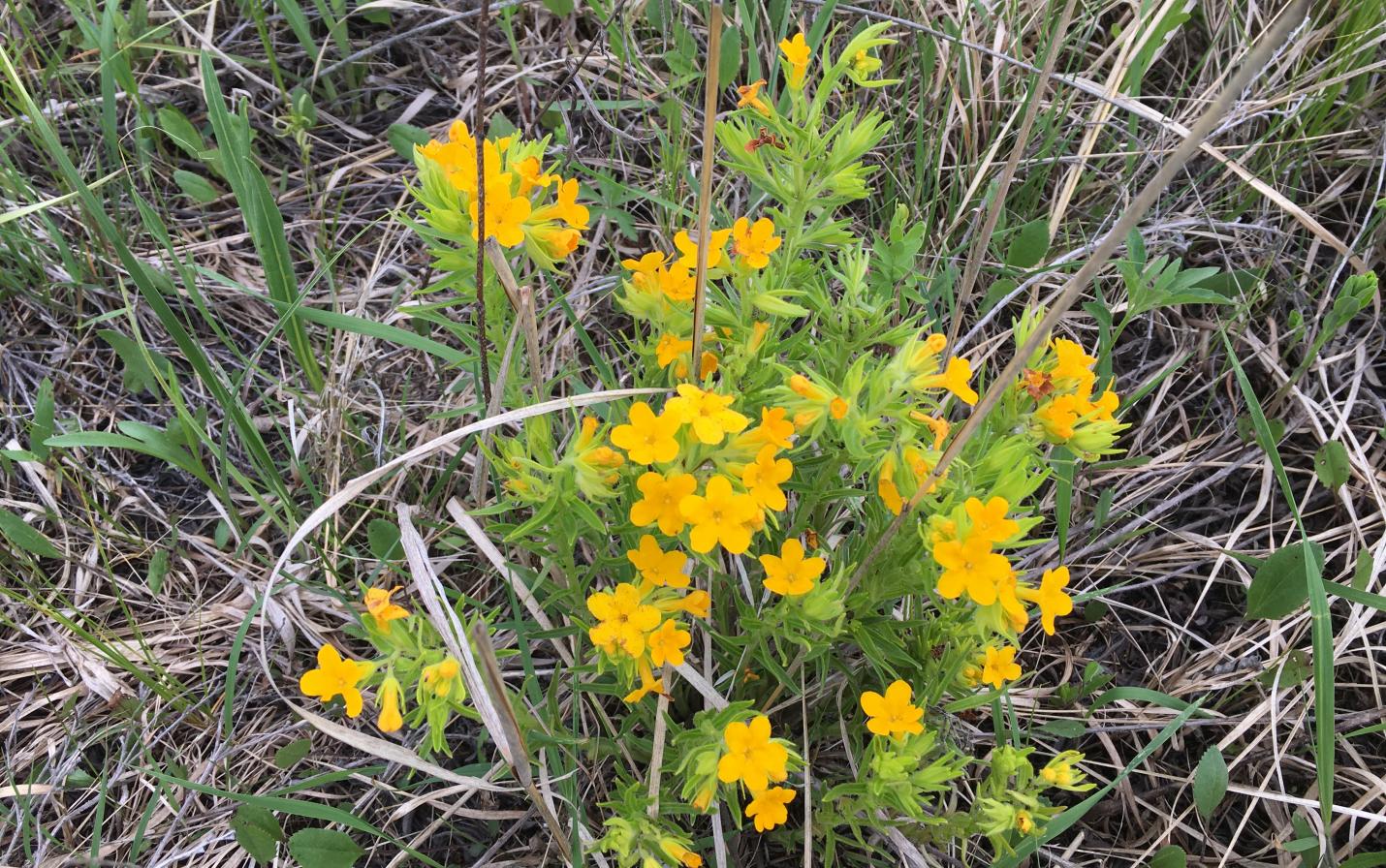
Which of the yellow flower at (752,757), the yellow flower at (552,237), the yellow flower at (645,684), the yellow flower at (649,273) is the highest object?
the yellow flower at (552,237)

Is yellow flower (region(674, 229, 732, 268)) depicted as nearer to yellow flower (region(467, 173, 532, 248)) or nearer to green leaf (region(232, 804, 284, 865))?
yellow flower (region(467, 173, 532, 248))

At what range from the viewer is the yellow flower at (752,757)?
1.70m

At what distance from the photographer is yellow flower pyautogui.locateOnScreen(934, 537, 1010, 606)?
5.01 ft

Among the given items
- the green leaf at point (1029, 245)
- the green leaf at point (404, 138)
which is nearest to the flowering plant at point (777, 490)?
the green leaf at point (1029, 245)

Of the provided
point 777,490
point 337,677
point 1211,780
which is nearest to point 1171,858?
point 1211,780

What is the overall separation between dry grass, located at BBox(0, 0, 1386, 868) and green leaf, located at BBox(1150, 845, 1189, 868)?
14 centimetres

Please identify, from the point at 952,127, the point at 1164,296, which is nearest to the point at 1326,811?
the point at 1164,296

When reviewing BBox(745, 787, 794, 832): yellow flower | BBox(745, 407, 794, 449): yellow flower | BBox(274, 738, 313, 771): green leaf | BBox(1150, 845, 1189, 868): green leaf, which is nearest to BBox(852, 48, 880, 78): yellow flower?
BBox(745, 407, 794, 449): yellow flower

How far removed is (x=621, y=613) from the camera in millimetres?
1736

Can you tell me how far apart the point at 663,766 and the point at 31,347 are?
7.88 feet

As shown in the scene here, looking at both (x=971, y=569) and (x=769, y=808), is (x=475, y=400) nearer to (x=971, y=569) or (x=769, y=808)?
(x=769, y=808)

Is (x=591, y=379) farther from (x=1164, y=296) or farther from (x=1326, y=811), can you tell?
(x=1326, y=811)

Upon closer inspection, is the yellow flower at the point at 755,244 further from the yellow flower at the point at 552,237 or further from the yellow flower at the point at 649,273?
the yellow flower at the point at 552,237

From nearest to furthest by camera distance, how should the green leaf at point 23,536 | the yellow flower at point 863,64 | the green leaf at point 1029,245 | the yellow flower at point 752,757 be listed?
the yellow flower at point 752,757, the yellow flower at point 863,64, the green leaf at point 23,536, the green leaf at point 1029,245
